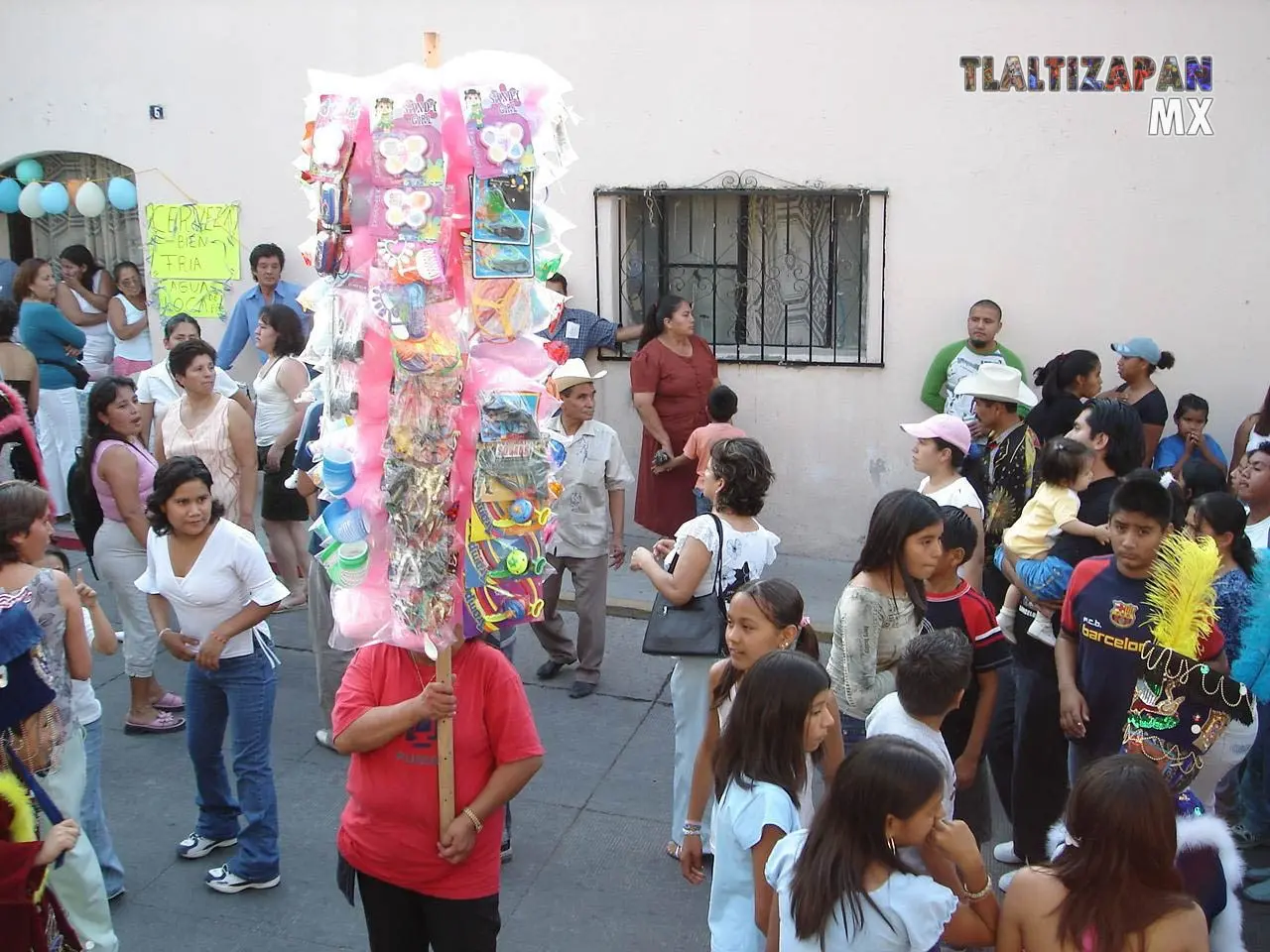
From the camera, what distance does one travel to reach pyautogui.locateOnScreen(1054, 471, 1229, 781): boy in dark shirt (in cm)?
416

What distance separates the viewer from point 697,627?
4.80 metres

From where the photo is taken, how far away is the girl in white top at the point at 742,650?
388 cm

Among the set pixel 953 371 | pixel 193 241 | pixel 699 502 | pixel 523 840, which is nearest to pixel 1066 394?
pixel 953 371

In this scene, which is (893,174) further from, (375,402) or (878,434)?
(375,402)

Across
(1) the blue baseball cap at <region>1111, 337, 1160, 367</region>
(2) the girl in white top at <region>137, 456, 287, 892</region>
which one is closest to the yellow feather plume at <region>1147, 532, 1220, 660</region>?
(2) the girl in white top at <region>137, 456, 287, 892</region>

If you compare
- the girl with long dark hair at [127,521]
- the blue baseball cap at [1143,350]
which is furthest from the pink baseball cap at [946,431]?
the girl with long dark hair at [127,521]

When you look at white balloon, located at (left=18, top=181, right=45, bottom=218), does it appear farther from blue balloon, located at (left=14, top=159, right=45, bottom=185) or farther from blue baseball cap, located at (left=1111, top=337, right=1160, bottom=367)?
blue baseball cap, located at (left=1111, top=337, right=1160, bottom=367)

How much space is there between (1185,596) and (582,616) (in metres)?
3.65

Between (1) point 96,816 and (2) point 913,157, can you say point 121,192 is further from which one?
(1) point 96,816

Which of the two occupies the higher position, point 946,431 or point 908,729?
point 946,431

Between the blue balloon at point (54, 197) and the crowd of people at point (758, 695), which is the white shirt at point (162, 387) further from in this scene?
the blue balloon at point (54, 197)

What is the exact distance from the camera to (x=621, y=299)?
941 cm

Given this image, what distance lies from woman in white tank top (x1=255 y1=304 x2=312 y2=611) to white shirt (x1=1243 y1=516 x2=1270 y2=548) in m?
5.35

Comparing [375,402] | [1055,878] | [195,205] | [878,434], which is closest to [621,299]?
[878,434]
